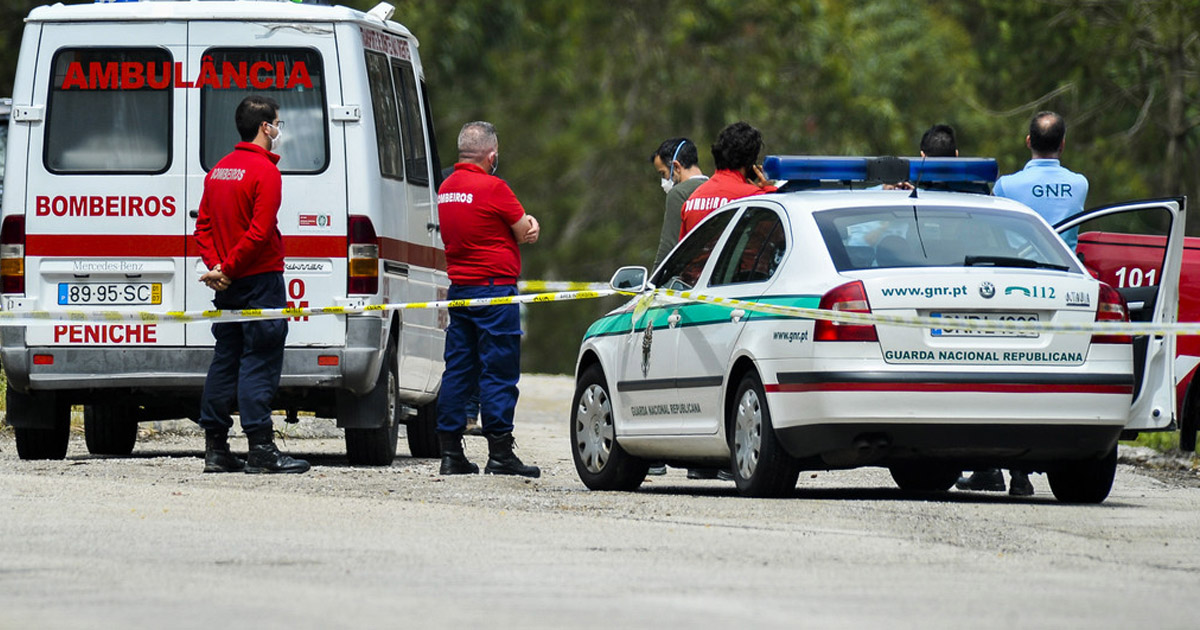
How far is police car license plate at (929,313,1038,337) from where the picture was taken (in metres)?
10.4

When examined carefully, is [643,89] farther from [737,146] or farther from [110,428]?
[737,146]

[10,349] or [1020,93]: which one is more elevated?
[1020,93]

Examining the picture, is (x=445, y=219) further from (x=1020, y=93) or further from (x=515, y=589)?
(x=1020, y=93)

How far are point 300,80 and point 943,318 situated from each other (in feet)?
14.1

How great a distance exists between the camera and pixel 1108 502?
11352 mm

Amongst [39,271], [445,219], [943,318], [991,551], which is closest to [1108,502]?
→ [943,318]

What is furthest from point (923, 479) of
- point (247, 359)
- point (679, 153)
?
point (247, 359)

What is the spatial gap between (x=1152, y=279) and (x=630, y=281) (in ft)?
8.47

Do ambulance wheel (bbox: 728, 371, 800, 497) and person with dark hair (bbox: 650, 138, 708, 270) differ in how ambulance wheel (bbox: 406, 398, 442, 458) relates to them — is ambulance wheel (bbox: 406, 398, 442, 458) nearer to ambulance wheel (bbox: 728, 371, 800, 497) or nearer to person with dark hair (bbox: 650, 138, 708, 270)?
person with dark hair (bbox: 650, 138, 708, 270)

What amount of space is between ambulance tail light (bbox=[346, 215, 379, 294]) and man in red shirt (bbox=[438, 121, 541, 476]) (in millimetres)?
450

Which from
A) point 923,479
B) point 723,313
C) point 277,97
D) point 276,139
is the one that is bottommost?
point 923,479

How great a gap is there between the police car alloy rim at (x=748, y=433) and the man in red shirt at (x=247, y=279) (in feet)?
9.00

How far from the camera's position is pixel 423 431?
615 inches

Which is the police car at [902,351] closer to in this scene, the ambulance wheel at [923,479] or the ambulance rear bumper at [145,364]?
the ambulance wheel at [923,479]
